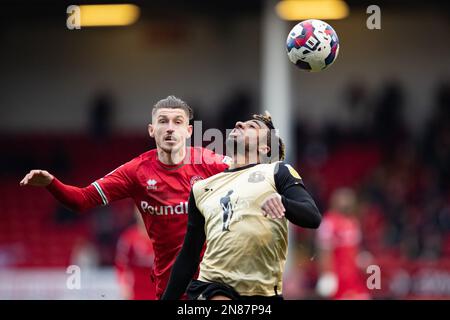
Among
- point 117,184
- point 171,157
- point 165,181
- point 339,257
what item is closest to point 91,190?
point 117,184

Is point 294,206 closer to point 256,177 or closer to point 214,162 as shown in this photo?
point 256,177

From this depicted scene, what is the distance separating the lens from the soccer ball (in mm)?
7555

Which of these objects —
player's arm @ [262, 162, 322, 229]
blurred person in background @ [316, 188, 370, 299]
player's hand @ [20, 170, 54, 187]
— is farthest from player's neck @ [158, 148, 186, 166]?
blurred person in background @ [316, 188, 370, 299]

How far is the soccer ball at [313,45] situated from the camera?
7555 millimetres

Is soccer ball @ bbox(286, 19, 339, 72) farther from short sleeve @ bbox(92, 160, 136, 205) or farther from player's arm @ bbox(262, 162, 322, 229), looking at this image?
player's arm @ bbox(262, 162, 322, 229)

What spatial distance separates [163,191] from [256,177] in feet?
5.10

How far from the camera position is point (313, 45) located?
7551 millimetres

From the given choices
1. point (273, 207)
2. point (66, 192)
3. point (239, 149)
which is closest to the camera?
point (273, 207)

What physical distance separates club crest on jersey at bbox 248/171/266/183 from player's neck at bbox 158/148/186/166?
60.2 inches

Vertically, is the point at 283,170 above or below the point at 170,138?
below

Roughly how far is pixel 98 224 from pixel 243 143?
16050mm

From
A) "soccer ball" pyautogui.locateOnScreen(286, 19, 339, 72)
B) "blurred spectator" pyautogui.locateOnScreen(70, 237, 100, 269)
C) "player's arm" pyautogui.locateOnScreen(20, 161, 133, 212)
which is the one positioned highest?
"soccer ball" pyautogui.locateOnScreen(286, 19, 339, 72)

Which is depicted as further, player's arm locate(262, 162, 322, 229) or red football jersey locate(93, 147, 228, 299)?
red football jersey locate(93, 147, 228, 299)
